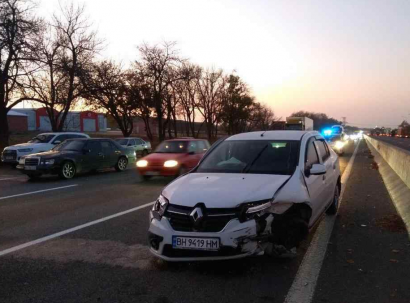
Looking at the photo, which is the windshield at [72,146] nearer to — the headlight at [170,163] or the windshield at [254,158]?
the headlight at [170,163]

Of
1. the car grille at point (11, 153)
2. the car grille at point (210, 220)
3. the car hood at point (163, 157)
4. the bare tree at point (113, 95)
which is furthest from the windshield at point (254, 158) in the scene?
the bare tree at point (113, 95)

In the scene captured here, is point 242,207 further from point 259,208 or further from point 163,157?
point 163,157

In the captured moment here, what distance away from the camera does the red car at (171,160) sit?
12656 mm

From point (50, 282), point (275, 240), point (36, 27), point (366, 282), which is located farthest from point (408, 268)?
point (36, 27)

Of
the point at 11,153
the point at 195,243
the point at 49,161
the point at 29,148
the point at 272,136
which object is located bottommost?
the point at 195,243

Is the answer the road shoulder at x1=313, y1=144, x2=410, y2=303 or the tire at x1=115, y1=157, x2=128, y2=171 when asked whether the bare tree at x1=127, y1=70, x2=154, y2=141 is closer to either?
the tire at x1=115, y1=157, x2=128, y2=171

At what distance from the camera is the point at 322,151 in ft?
22.7

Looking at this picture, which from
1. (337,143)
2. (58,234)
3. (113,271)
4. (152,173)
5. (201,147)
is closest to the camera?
(113,271)

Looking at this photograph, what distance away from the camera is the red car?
1266cm

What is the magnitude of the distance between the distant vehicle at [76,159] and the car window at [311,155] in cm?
1062

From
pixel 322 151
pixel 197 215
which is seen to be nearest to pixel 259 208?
pixel 197 215

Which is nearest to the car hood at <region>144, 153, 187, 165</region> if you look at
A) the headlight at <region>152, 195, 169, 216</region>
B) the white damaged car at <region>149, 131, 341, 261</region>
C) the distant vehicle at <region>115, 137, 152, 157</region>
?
the white damaged car at <region>149, 131, 341, 261</region>

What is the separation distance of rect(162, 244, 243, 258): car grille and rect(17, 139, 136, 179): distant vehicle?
11.0 meters

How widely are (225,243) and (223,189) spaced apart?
2.27ft
